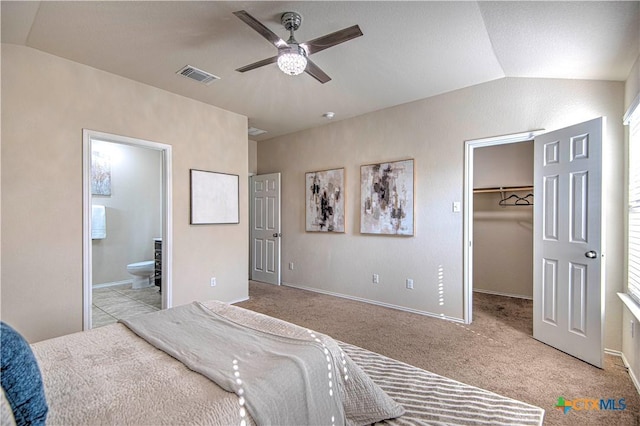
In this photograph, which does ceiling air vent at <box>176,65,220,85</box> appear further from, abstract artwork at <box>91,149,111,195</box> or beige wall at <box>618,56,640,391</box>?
beige wall at <box>618,56,640,391</box>

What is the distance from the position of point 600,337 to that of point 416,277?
172 centimetres

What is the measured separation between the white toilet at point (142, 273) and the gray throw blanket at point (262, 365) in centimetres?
348

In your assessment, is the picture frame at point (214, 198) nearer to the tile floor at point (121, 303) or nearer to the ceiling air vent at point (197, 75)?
the ceiling air vent at point (197, 75)

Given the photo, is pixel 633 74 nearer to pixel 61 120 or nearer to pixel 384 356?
pixel 384 356

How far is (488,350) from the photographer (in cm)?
265

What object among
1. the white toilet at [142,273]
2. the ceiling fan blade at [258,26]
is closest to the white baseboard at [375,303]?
the white toilet at [142,273]

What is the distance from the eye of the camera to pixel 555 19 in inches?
79.0

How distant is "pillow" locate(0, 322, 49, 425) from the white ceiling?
6.97 feet

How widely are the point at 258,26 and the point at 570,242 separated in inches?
121

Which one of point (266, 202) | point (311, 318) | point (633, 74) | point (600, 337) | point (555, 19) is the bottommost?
point (311, 318)

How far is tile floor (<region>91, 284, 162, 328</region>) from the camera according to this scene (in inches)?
141

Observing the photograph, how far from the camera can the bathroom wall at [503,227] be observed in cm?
434

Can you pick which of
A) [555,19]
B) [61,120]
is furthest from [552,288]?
[61,120]

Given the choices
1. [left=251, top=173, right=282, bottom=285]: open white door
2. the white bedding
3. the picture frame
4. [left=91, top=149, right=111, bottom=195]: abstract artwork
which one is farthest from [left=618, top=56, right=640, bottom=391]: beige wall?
[left=91, top=149, right=111, bottom=195]: abstract artwork
